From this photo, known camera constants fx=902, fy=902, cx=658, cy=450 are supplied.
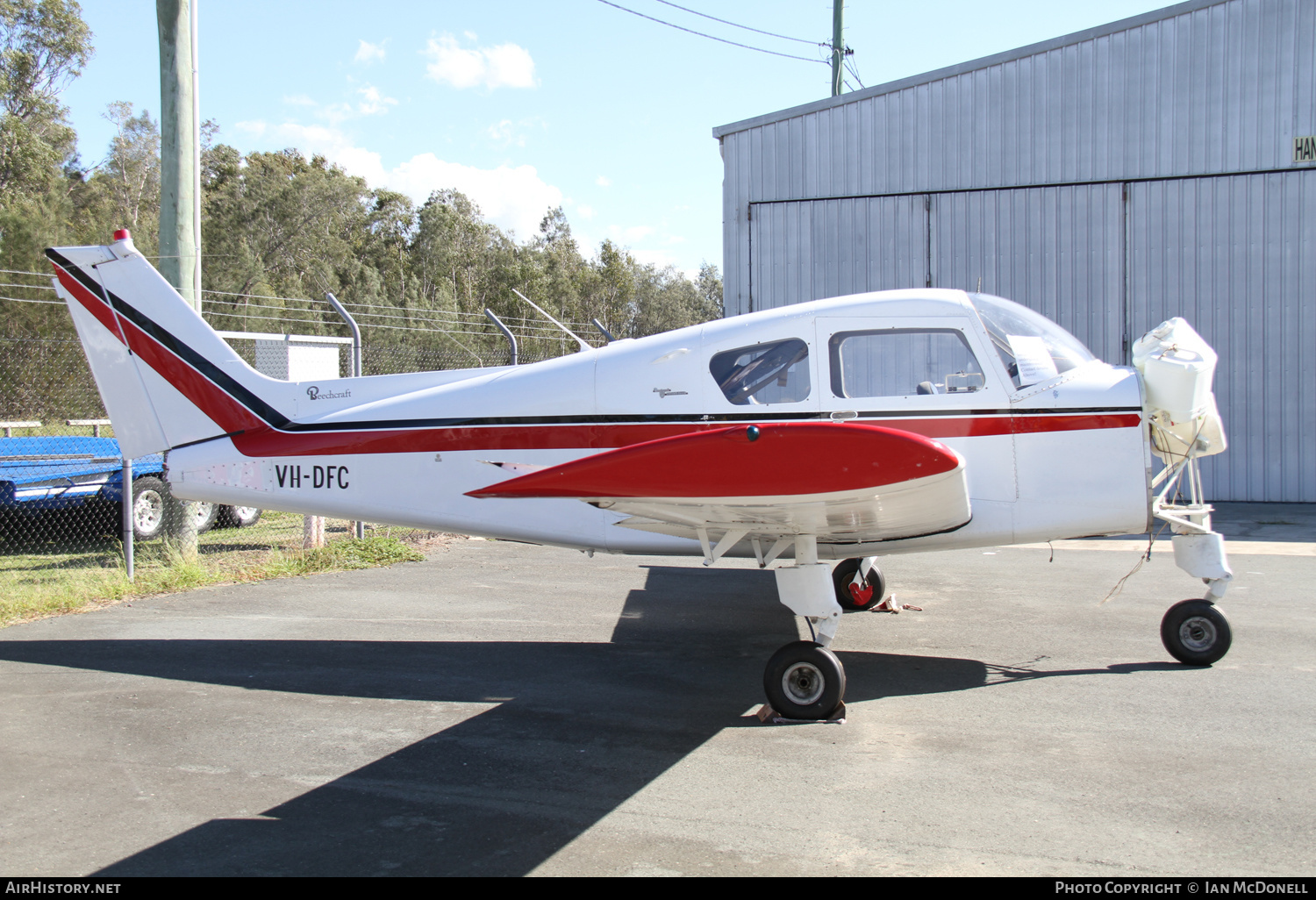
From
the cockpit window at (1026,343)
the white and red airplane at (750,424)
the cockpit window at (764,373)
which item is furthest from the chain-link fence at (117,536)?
the cockpit window at (1026,343)

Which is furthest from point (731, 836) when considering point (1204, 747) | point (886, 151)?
point (886, 151)

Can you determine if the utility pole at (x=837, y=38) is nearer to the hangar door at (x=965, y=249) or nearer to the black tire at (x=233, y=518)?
the hangar door at (x=965, y=249)

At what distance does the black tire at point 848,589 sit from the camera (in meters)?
7.43

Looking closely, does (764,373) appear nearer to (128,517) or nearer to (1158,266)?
(128,517)

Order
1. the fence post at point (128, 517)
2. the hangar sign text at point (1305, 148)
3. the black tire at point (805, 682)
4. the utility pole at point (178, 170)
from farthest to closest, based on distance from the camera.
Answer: the hangar sign text at point (1305, 148) → the utility pole at point (178, 170) → the fence post at point (128, 517) → the black tire at point (805, 682)

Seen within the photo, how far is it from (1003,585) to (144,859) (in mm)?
7276

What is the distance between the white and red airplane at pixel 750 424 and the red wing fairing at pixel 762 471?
10cm

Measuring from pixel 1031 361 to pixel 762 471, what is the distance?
2.44m

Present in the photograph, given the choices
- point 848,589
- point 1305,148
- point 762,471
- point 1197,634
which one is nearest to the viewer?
point 762,471

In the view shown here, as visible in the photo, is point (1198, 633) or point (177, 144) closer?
point (1198, 633)

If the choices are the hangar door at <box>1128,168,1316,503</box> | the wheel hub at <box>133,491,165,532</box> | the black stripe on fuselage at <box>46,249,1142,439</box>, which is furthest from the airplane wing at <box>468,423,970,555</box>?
the hangar door at <box>1128,168,1316,503</box>

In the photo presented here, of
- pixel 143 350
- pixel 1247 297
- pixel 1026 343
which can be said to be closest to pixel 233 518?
pixel 143 350

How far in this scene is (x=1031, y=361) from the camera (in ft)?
18.2
